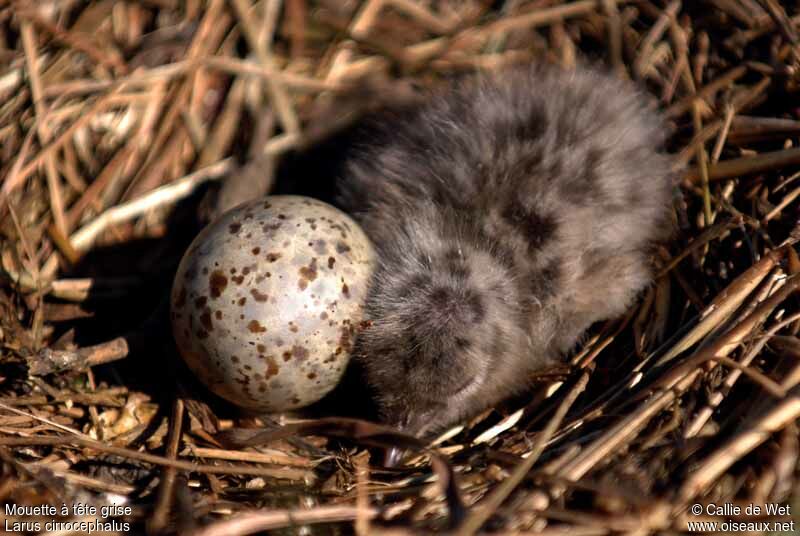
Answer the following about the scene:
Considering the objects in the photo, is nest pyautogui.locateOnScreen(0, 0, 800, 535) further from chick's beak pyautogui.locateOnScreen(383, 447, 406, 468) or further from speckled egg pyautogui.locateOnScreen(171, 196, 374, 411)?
speckled egg pyautogui.locateOnScreen(171, 196, 374, 411)

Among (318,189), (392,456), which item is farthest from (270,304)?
(318,189)

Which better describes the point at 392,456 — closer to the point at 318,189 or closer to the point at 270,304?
the point at 270,304

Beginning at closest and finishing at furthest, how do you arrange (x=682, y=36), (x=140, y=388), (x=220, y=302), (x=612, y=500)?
(x=612, y=500), (x=220, y=302), (x=140, y=388), (x=682, y=36)

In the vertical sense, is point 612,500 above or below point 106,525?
above

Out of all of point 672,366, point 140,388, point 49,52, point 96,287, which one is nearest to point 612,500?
point 672,366

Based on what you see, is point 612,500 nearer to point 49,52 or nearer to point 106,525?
point 106,525

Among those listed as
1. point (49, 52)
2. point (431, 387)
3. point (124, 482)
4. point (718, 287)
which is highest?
point (49, 52)

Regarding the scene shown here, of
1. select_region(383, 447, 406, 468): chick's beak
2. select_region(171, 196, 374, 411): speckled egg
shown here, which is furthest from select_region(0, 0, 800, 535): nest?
select_region(171, 196, 374, 411): speckled egg
